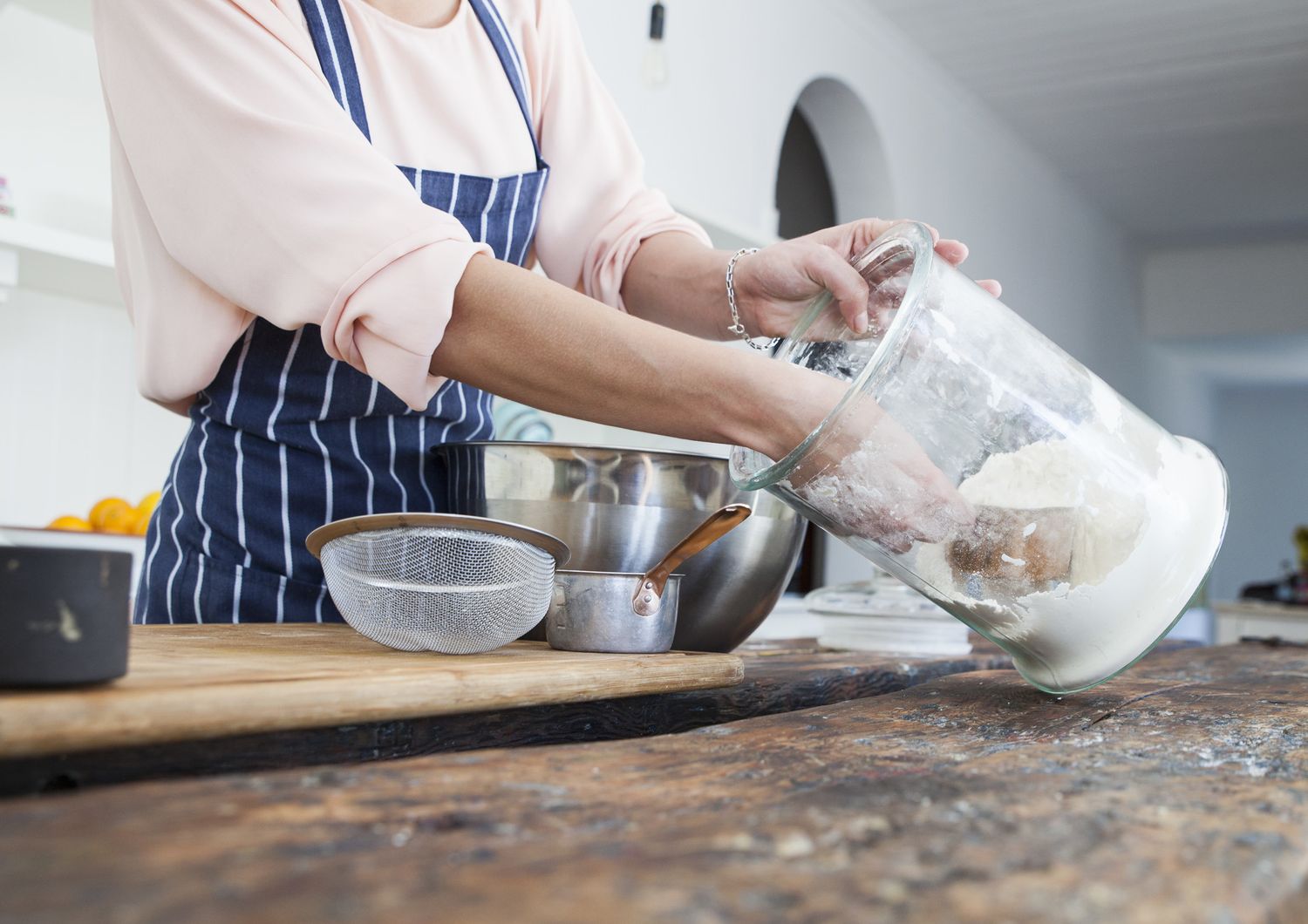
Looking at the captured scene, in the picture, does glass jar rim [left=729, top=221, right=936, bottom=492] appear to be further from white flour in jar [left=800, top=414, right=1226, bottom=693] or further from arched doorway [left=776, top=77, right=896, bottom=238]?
arched doorway [left=776, top=77, right=896, bottom=238]

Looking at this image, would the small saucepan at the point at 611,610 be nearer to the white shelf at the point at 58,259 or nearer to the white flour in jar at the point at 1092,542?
the white flour in jar at the point at 1092,542

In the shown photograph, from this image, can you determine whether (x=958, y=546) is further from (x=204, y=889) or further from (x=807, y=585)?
(x=807, y=585)

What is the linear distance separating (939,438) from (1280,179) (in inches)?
222

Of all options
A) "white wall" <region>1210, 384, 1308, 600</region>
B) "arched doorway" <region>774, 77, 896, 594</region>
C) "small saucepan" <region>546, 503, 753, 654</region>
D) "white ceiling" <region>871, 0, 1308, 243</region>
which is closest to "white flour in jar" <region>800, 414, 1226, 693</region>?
"small saucepan" <region>546, 503, 753, 654</region>

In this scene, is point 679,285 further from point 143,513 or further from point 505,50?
point 143,513

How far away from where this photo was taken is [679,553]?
0.76m

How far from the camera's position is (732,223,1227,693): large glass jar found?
0.65m

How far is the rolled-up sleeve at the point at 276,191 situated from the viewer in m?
0.72

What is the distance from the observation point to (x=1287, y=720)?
0.72m

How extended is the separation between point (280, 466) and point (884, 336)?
1.58 ft

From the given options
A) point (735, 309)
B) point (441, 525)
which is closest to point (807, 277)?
point (735, 309)

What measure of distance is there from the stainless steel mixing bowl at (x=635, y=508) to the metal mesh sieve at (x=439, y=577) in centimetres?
12

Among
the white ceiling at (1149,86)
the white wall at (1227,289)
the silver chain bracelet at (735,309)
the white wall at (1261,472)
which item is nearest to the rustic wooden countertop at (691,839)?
the silver chain bracelet at (735,309)

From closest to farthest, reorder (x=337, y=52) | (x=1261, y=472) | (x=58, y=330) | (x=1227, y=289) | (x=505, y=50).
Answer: (x=337, y=52), (x=505, y=50), (x=58, y=330), (x=1227, y=289), (x=1261, y=472)
